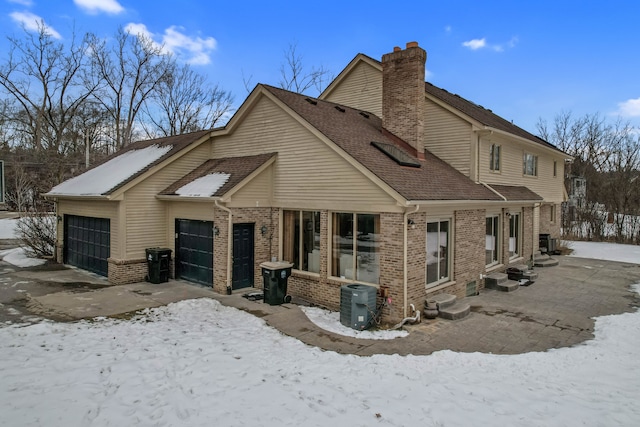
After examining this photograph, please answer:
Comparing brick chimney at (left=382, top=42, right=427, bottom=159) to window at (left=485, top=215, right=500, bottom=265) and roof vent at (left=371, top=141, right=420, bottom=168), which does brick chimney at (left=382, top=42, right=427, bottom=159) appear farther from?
window at (left=485, top=215, right=500, bottom=265)

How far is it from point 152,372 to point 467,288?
29.3 feet

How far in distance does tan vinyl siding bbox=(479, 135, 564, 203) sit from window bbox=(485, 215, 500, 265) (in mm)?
1368

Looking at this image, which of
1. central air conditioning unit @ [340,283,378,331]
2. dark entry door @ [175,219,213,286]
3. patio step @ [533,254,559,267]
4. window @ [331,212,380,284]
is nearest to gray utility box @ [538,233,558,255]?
patio step @ [533,254,559,267]

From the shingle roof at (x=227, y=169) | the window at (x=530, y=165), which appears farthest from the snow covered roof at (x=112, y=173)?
the window at (x=530, y=165)

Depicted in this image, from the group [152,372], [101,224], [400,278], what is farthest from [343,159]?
[101,224]

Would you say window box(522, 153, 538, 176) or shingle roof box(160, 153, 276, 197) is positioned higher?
window box(522, 153, 538, 176)

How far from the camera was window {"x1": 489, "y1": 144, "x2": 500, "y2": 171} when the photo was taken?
46.9ft

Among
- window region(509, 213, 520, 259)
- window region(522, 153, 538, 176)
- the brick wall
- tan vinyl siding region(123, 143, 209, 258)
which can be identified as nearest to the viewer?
the brick wall

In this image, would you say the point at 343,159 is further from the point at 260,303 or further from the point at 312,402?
the point at 312,402

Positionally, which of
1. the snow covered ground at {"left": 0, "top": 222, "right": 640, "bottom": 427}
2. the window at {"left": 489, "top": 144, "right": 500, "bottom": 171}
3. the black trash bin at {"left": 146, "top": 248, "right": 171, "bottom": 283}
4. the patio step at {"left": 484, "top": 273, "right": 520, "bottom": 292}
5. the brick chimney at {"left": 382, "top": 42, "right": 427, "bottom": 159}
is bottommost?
the snow covered ground at {"left": 0, "top": 222, "right": 640, "bottom": 427}

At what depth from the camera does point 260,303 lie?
10.6 m

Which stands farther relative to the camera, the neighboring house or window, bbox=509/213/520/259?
window, bbox=509/213/520/259

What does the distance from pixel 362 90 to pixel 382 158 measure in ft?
23.5

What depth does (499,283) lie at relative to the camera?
41.6 ft
